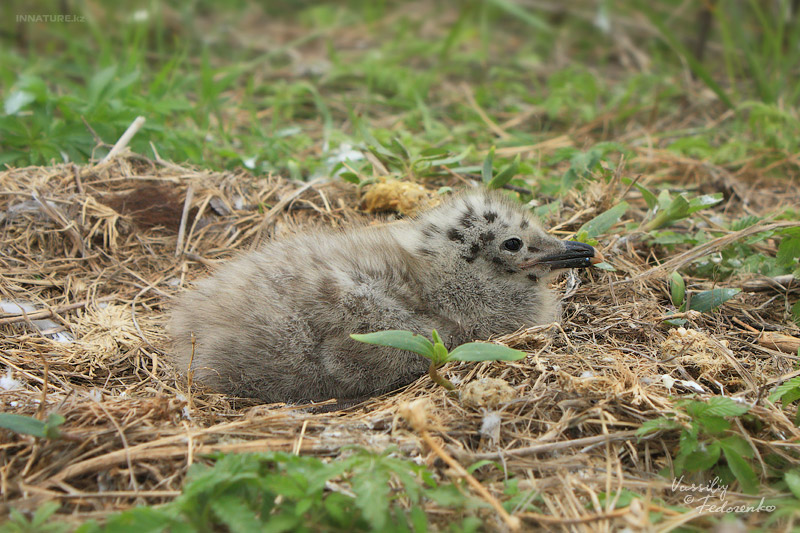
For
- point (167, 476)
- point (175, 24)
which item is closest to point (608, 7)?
point (175, 24)

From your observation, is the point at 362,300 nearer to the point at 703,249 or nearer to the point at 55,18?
the point at 703,249

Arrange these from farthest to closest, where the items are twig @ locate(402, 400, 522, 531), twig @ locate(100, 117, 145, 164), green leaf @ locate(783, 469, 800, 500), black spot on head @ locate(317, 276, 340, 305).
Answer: twig @ locate(100, 117, 145, 164) → black spot on head @ locate(317, 276, 340, 305) → green leaf @ locate(783, 469, 800, 500) → twig @ locate(402, 400, 522, 531)

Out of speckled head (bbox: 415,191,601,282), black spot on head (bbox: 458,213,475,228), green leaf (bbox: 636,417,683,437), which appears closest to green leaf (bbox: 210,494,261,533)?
green leaf (bbox: 636,417,683,437)

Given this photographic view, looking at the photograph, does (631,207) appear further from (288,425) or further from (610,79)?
(610,79)

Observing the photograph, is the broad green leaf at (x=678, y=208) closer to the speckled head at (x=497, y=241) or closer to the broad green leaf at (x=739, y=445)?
the speckled head at (x=497, y=241)

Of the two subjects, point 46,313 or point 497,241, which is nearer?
point 497,241

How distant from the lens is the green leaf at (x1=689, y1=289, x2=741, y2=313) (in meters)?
3.04

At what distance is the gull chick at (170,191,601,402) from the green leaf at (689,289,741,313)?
0.55 metres

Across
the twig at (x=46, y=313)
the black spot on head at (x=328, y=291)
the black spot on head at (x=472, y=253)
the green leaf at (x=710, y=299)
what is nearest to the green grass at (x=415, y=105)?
the green leaf at (x=710, y=299)

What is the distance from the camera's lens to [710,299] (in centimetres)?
306

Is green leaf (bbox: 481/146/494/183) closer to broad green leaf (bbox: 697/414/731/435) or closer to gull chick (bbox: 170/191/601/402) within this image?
gull chick (bbox: 170/191/601/402)

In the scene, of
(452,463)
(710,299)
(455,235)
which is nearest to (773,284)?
(710,299)

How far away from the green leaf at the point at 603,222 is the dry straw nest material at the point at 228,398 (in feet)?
0.47

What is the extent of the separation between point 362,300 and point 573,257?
1.01m
